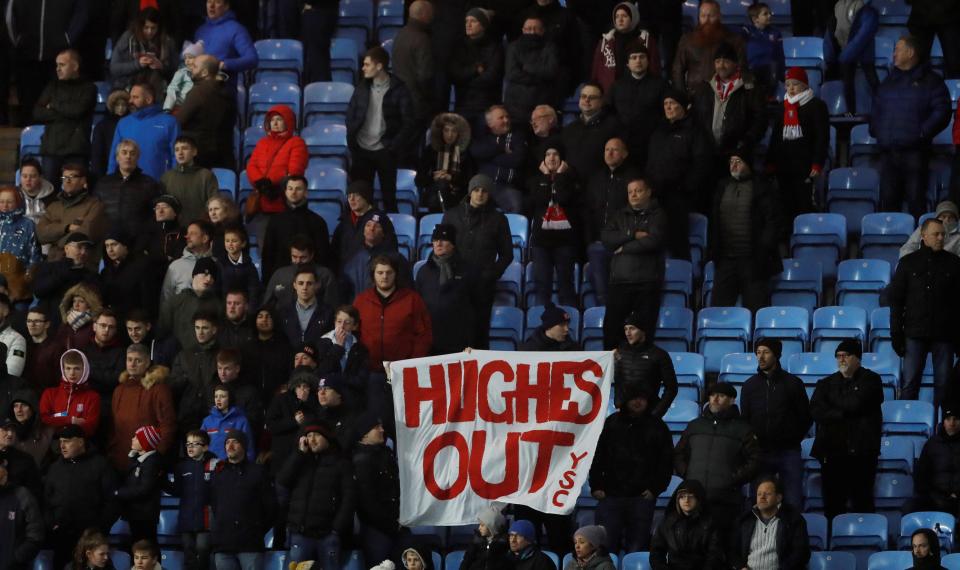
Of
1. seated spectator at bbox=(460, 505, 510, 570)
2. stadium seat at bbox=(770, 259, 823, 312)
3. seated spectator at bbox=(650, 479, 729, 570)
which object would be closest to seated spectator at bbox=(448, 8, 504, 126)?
stadium seat at bbox=(770, 259, 823, 312)

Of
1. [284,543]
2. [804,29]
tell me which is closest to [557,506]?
[284,543]

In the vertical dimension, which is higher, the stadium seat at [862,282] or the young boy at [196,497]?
the stadium seat at [862,282]

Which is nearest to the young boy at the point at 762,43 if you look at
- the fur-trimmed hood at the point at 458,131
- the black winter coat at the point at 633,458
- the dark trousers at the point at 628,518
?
the fur-trimmed hood at the point at 458,131

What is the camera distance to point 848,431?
51.5 feet

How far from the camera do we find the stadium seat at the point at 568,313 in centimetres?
1731

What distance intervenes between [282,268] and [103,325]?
1327mm

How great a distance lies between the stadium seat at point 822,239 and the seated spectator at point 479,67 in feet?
8.53

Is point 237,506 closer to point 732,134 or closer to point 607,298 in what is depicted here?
point 607,298

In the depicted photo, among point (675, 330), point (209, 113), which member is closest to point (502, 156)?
point (675, 330)

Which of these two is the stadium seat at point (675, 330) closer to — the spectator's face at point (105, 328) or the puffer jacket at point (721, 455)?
the puffer jacket at point (721, 455)

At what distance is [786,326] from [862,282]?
841 millimetres

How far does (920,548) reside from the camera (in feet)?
47.4

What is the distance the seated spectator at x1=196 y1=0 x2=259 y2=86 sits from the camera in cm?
1948

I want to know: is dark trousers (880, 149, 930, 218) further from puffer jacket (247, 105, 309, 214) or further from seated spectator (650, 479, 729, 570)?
seated spectator (650, 479, 729, 570)
